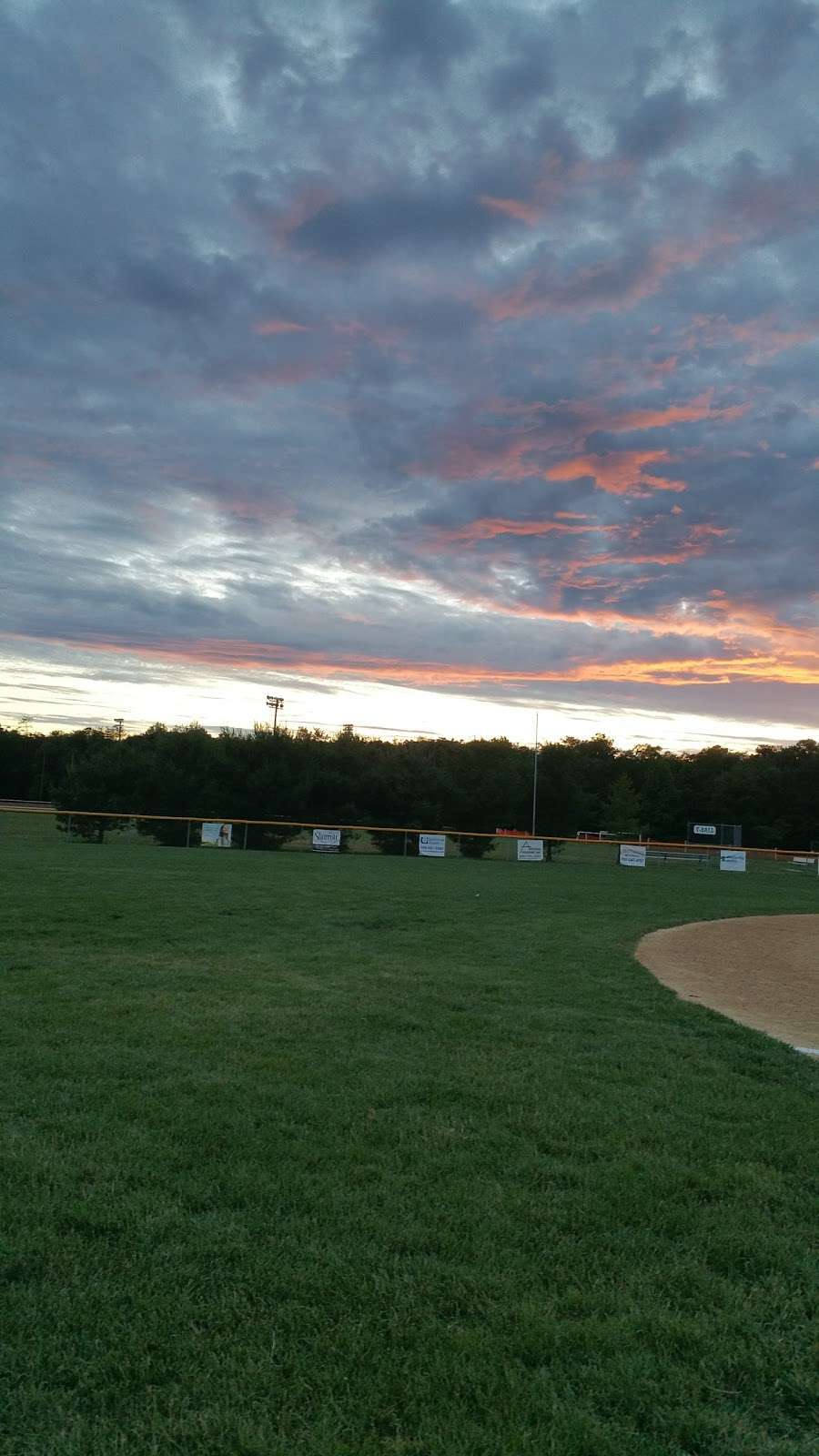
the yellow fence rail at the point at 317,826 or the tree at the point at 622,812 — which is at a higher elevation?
the tree at the point at 622,812

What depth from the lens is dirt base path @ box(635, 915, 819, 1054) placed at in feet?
29.5

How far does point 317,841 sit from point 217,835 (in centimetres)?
369

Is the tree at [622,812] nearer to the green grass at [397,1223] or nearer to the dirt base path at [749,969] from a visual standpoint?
the dirt base path at [749,969]

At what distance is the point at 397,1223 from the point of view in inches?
151

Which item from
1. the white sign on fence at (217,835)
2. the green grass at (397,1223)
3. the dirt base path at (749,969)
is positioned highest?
the white sign on fence at (217,835)

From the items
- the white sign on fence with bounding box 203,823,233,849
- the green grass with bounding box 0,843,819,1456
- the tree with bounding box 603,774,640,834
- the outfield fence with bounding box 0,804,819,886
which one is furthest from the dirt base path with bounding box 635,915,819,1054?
the tree with bounding box 603,774,640,834

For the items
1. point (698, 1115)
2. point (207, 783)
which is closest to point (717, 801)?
point (207, 783)

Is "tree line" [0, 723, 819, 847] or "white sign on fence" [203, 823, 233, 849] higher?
"tree line" [0, 723, 819, 847]

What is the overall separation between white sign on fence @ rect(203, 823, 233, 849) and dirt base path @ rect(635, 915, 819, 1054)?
19585 millimetres

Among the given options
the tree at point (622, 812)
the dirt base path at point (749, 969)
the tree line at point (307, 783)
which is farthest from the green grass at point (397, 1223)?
the tree at point (622, 812)

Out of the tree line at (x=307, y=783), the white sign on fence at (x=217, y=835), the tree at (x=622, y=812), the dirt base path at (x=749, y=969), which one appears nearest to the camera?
the dirt base path at (x=749, y=969)

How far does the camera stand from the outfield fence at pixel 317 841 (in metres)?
33.2

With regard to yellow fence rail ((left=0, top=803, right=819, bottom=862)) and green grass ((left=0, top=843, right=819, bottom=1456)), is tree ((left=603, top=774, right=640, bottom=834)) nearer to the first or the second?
yellow fence rail ((left=0, top=803, right=819, bottom=862))

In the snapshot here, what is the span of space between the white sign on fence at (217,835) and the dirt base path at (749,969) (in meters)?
19.6
